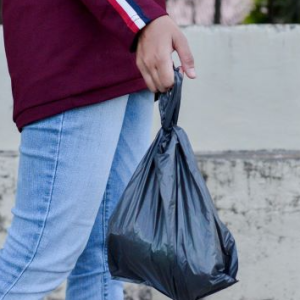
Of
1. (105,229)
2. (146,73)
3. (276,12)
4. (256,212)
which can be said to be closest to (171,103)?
(146,73)

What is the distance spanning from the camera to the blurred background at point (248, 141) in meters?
3.73

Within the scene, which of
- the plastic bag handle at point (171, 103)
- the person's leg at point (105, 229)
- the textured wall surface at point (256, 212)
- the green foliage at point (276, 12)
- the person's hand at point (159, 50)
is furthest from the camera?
the green foliage at point (276, 12)

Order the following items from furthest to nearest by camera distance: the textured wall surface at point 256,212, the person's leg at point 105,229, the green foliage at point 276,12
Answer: the green foliage at point 276,12
the textured wall surface at point 256,212
the person's leg at point 105,229

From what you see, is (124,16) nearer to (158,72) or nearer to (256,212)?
(158,72)

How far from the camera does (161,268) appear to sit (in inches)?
93.9

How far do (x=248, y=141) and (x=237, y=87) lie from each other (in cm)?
25

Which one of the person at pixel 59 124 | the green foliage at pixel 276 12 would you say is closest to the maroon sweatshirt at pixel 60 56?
the person at pixel 59 124

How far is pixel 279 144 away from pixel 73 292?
1.44m

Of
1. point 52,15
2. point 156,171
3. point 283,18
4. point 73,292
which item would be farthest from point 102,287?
point 283,18

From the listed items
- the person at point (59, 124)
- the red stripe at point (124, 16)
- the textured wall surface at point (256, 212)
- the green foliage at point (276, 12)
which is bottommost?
the textured wall surface at point (256, 212)

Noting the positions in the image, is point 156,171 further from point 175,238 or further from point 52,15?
point 52,15

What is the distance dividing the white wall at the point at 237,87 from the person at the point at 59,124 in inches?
50.1

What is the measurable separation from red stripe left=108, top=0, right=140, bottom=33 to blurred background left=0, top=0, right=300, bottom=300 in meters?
1.55

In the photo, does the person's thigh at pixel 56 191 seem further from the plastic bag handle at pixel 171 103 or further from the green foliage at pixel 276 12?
the green foliage at pixel 276 12
